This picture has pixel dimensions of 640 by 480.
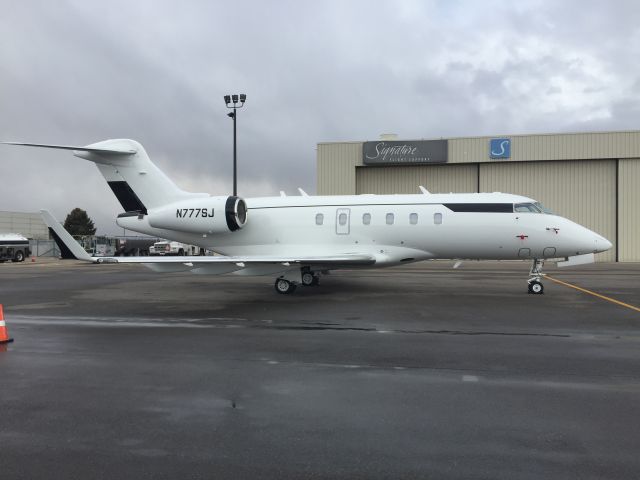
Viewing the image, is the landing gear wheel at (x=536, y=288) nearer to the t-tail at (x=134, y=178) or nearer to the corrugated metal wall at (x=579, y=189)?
the t-tail at (x=134, y=178)

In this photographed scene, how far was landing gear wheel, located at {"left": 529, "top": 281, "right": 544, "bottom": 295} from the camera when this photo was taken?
14379mm

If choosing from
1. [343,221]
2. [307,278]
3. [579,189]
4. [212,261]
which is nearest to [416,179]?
[579,189]

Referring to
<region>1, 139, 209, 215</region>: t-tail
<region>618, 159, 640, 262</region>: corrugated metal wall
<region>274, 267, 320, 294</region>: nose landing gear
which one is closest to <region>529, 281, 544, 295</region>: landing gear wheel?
<region>274, 267, 320, 294</region>: nose landing gear

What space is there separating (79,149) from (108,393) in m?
12.1

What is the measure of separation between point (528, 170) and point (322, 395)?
117ft

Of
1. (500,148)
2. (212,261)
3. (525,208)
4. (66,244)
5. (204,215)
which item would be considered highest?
(500,148)

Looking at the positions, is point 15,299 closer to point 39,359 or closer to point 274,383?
point 39,359

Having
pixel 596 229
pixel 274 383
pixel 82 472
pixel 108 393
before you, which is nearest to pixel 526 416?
pixel 274 383

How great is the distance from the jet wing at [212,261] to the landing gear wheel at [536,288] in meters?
4.90

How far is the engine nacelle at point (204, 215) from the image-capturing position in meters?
15.2

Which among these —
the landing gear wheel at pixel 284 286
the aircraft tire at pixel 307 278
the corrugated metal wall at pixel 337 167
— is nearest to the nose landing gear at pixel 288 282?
the landing gear wheel at pixel 284 286

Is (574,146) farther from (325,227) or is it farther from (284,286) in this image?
(284,286)

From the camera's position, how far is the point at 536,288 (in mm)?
14430

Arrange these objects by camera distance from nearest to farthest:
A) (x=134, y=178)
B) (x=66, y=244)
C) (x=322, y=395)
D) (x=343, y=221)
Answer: (x=322, y=395) → (x=66, y=244) → (x=343, y=221) → (x=134, y=178)
